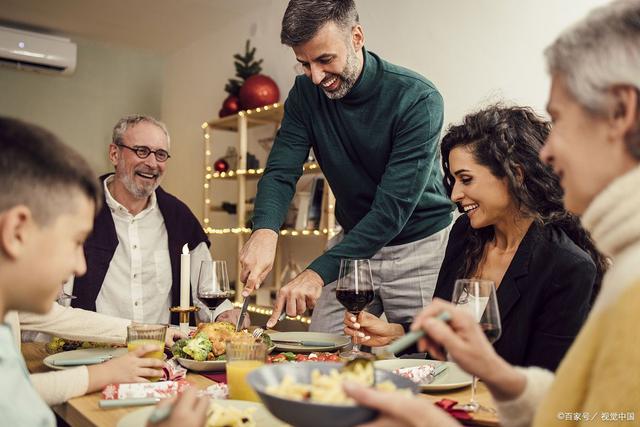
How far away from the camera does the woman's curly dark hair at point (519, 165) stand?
1.82m

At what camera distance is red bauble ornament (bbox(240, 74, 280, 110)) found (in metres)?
4.67

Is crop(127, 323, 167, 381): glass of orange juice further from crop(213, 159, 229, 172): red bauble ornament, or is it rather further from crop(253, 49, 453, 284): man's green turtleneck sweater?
crop(213, 159, 229, 172): red bauble ornament

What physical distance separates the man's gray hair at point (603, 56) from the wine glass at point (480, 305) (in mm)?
489

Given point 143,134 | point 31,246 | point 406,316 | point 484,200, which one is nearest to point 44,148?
point 31,246

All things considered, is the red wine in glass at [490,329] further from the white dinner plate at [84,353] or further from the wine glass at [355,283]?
the white dinner plate at [84,353]

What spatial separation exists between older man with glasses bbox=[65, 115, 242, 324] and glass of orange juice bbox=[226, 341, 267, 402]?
1.30 m

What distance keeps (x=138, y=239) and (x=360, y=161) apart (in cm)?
107

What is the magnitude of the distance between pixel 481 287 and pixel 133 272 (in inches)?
71.9

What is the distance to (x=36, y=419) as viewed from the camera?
2.88ft

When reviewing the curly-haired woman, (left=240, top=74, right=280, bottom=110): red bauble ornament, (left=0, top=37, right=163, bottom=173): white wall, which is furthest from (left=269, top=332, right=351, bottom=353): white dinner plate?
(left=0, top=37, right=163, bottom=173): white wall

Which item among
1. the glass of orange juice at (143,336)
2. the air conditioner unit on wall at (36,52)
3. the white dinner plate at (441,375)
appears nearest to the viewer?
the white dinner plate at (441,375)

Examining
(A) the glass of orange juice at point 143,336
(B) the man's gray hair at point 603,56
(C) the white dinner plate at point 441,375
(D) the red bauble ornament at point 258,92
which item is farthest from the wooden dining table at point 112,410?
(D) the red bauble ornament at point 258,92

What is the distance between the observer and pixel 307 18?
2076 millimetres

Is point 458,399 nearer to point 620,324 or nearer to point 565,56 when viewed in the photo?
point 620,324
